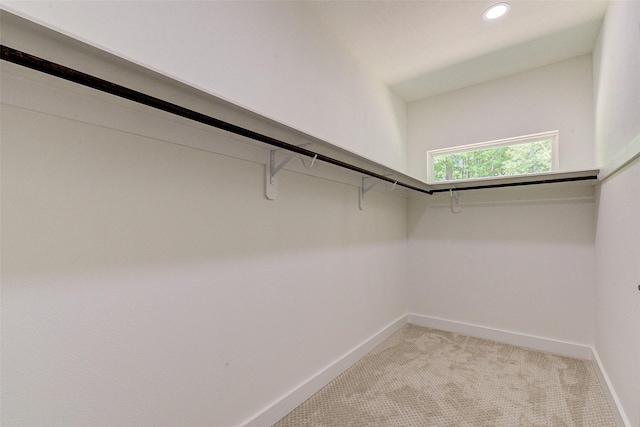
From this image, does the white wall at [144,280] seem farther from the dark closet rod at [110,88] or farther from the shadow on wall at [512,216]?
the shadow on wall at [512,216]

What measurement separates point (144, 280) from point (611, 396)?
8.87 ft

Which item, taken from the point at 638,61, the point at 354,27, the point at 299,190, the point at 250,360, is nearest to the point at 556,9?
the point at 638,61

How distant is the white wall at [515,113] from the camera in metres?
2.49

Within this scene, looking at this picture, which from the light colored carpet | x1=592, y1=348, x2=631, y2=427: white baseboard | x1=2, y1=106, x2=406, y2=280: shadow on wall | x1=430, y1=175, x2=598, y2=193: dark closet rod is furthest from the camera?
x1=430, y1=175, x2=598, y2=193: dark closet rod

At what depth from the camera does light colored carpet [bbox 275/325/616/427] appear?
5.50ft

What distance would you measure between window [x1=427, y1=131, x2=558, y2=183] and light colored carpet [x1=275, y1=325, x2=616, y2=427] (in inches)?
62.6

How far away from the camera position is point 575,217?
2.50m

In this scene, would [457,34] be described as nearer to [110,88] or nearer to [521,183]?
[521,183]

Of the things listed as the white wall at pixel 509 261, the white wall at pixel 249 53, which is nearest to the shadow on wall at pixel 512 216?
the white wall at pixel 509 261

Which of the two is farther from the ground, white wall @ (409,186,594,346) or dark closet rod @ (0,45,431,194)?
dark closet rod @ (0,45,431,194)

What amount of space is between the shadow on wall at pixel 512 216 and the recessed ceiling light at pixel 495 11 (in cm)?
142

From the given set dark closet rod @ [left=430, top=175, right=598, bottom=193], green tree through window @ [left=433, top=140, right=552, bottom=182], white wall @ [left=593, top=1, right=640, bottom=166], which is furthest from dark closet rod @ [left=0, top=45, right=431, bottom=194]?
green tree through window @ [left=433, top=140, right=552, bottom=182]

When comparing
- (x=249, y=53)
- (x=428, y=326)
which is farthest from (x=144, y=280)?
(x=428, y=326)

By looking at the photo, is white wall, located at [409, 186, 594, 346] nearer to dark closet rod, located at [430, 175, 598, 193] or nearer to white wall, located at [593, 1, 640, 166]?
dark closet rod, located at [430, 175, 598, 193]
